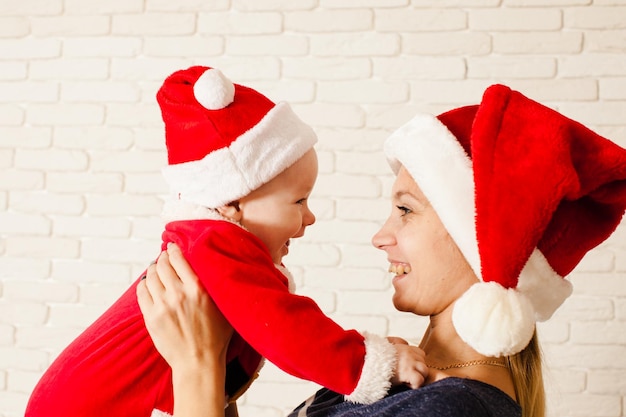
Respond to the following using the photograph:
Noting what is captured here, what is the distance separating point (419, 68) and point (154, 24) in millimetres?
1031

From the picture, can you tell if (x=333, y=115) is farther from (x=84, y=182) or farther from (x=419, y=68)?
(x=84, y=182)

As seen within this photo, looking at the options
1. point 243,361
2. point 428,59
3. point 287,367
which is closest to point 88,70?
point 428,59

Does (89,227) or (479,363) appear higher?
(89,227)

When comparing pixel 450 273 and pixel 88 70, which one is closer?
pixel 450 273

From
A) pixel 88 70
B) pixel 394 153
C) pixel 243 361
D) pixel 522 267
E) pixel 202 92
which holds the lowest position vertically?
pixel 243 361

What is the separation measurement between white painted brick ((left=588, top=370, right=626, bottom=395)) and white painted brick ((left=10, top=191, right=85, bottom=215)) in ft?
6.50

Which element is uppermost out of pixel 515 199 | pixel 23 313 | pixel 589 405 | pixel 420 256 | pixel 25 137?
pixel 25 137

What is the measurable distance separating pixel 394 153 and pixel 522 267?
0.33 meters

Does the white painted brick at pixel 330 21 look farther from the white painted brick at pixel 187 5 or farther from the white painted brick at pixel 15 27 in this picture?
the white painted brick at pixel 15 27

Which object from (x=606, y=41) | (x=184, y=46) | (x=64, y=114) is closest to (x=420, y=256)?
(x=606, y=41)

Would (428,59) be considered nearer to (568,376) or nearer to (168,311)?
(568,376)

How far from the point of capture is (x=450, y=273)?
1.29m

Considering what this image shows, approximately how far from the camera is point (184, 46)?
274 centimetres

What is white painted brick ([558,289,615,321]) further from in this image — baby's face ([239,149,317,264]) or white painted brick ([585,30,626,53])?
baby's face ([239,149,317,264])
